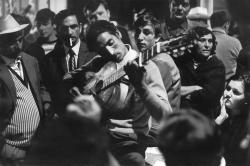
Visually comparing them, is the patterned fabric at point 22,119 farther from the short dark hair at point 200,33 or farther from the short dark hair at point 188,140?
the short dark hair at point 188,140

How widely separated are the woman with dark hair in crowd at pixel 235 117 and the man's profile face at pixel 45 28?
1169 millimetres

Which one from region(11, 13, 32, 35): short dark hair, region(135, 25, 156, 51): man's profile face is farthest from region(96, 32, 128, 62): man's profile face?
region(11, 13, 32, 35): short dark hair

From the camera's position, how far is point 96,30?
15.5 ft

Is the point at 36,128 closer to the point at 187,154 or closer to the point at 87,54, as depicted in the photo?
the point at 87,54

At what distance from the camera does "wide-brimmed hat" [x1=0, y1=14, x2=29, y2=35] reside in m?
4.96

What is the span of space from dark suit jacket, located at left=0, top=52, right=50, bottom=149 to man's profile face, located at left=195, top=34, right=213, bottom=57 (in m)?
0.94

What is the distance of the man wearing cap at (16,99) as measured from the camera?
15.7ft

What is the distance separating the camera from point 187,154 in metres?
2.68

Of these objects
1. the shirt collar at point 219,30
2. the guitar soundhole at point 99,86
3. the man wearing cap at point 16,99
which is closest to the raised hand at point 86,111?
the guitar soundhole at point 99,86

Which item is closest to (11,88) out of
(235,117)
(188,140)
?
(235,117)

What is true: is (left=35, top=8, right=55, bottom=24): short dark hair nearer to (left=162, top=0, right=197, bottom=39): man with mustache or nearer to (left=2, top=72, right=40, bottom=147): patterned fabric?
(left=2, top=72, right=40, bottom=147): patterned fabric

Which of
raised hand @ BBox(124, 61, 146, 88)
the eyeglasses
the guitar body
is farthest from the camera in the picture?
the eyeglasses

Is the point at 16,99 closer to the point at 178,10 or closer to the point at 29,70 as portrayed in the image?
the point at 29,70

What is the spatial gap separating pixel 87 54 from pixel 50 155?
69cm
